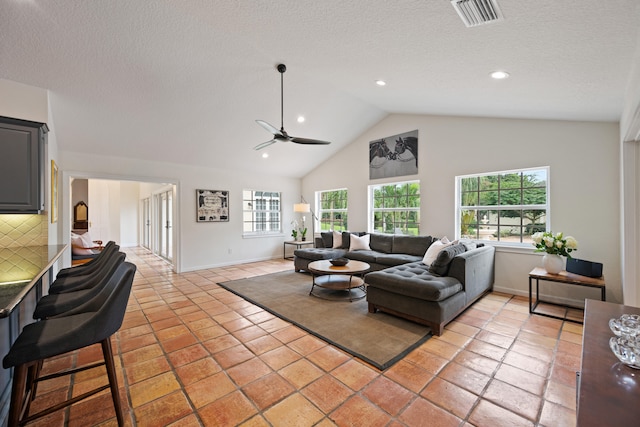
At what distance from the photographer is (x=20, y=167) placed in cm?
268

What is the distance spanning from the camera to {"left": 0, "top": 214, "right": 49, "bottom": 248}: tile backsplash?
284 cm

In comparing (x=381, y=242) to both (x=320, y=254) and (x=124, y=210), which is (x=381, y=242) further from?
(x=124, y=210)

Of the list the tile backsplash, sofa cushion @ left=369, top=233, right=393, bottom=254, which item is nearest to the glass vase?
sofa cushion @ left=369, top=233, right=393, bottom=254

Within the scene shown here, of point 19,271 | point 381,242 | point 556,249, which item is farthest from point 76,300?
point 556,249

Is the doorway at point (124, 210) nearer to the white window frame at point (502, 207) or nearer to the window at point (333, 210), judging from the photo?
the window at point (333, 210)

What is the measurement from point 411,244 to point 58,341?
482 cm

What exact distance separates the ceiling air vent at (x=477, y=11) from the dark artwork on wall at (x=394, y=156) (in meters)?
3.50

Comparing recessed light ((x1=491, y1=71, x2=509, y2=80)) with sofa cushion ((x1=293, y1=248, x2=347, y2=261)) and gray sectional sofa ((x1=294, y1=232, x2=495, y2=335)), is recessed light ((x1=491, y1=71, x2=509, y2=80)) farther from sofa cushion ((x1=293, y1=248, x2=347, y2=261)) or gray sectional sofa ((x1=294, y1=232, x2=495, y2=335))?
sofa cushion ((x1=293, y1=248, x2=347, y2=261))

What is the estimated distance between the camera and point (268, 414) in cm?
178

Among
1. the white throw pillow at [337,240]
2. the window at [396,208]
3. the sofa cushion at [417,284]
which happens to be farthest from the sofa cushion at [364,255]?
the sofa cushion at [417,284]

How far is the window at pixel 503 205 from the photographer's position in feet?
13.3

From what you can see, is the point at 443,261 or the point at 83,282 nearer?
the point at 83,282

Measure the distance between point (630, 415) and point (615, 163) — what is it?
12.9 ft

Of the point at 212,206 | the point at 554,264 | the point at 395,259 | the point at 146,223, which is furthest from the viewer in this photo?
the point at 146,223
